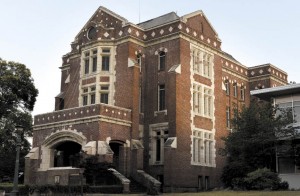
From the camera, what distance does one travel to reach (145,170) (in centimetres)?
3678

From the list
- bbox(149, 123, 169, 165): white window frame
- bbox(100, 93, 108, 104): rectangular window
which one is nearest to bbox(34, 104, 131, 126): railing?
bbox(149, 123, 169, 165): white window frame

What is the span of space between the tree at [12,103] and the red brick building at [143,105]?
981 centimetres

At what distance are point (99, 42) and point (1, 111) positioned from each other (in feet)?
56.8

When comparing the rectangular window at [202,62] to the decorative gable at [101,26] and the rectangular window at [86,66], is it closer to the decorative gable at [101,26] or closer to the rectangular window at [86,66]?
the decorative gable at [101,26]

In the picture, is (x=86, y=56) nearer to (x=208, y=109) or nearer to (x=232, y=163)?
(x=208, y=109)

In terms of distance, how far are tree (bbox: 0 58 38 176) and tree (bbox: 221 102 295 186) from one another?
88.8 feet

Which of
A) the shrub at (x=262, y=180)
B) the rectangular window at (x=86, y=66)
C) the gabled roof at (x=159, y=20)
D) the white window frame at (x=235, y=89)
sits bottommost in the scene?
the shrub at (x=262, y=180)

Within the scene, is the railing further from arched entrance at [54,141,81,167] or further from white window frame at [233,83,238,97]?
white window frame at [233,83,238,97]

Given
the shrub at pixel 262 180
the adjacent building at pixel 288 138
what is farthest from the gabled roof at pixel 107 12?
the shrub at pixel 262 180

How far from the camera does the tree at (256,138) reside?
29.9m

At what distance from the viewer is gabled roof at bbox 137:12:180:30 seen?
3996cm

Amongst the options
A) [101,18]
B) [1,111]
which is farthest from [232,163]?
[1,111]

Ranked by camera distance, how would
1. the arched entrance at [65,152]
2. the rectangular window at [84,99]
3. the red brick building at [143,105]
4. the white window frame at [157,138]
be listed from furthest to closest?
1. the rectangular window at [84,99]
2. the arched entrance at [65,152]
3. the white window frame at [157,138]
4. the red brick building at [143,105]

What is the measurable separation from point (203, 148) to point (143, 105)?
634cm
